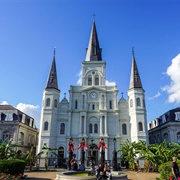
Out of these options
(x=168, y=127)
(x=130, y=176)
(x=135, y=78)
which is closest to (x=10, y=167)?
(x=130, y=176)

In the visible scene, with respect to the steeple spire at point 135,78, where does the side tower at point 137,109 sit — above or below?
below

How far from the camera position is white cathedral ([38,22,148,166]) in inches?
1448

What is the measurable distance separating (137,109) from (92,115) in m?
9.53

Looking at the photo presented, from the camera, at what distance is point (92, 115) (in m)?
39.4

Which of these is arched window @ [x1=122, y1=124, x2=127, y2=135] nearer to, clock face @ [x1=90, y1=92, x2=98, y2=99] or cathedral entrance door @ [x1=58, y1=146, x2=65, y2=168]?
clock face @ [x1=90, y1=92, x2=98, y2=99]

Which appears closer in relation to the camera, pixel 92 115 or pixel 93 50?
pixel 92 115

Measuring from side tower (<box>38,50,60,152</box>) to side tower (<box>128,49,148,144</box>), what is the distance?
1587 centimetres

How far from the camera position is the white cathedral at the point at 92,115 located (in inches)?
1448

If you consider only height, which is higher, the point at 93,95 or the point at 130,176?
the point at 93,95

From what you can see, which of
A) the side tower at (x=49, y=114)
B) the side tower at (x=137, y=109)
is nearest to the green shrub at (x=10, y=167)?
the side tower at (x=49, y=114)

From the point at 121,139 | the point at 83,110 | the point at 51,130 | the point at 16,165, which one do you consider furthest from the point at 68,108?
the point at 16,165

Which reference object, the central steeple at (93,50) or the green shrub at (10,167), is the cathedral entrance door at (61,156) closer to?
the green shrub at (10,167)

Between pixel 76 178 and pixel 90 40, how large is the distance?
41.6 metres

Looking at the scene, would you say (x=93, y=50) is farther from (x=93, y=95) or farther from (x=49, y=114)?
(x=49, y=114)
